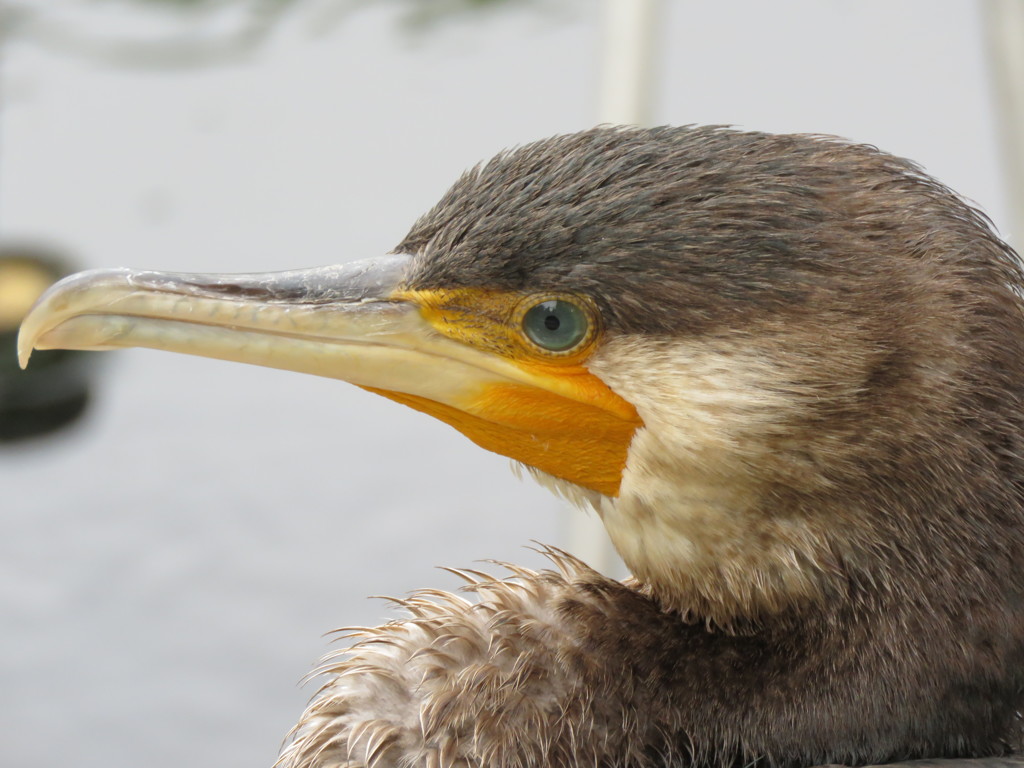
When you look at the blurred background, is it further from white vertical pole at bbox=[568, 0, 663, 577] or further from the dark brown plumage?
the dark brown plumage

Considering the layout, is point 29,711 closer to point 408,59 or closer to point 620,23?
point 620,23

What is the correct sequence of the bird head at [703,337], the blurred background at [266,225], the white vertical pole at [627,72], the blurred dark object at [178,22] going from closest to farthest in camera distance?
the bird head at [703,337], the white vertical pole at [627,72], the blurred background at [266,225], the blurred dark object at [178,22]

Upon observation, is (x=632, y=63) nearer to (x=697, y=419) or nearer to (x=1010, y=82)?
(x=1010, y=82)

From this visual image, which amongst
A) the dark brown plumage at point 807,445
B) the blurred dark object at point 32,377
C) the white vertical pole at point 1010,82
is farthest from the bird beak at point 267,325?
the blurred dark object at point 32,377

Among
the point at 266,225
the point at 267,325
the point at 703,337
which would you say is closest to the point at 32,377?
the point at 266,225

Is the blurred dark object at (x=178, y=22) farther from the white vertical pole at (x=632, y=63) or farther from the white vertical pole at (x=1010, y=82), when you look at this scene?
the white vertical pole at (x=632, y=63)
